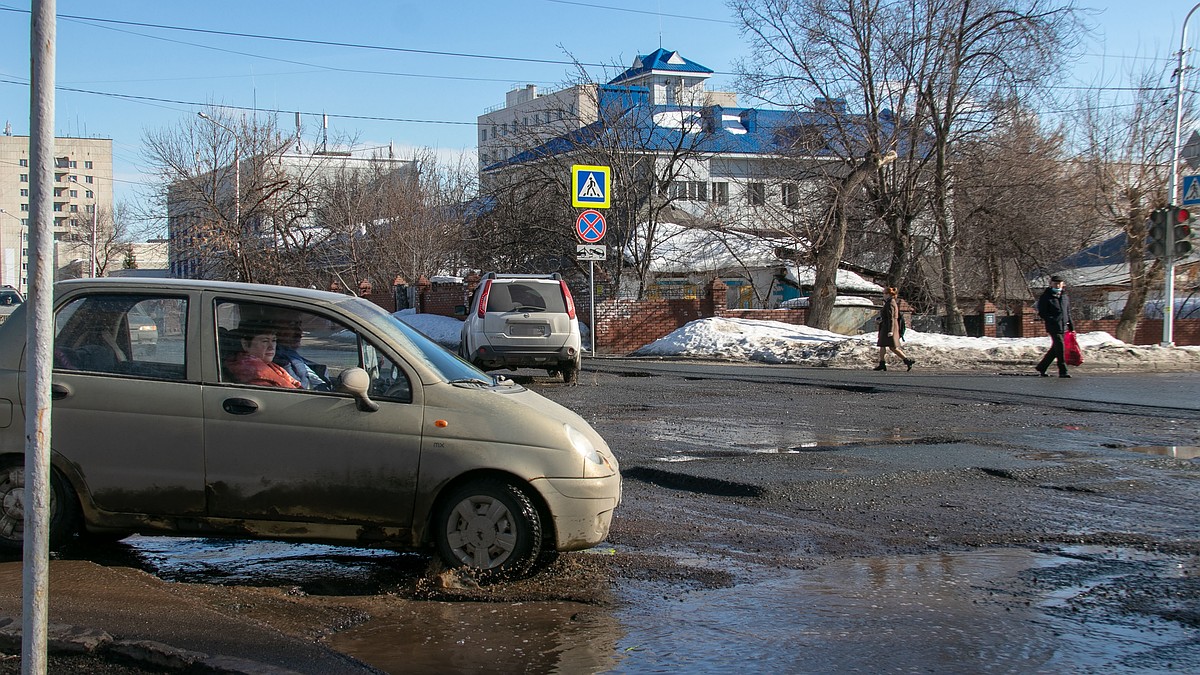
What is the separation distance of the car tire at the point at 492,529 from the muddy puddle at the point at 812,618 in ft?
1.22

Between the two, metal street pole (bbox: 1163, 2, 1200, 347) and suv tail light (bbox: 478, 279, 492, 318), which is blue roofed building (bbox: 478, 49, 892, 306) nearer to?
metal street pole (bbox: 1163, 2, 1200, 347)

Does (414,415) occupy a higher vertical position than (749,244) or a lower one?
lower

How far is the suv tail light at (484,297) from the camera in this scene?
645 inches

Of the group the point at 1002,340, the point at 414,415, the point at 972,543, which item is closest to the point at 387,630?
the point at 414,415

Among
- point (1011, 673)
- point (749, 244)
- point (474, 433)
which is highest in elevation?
point (749, 244)

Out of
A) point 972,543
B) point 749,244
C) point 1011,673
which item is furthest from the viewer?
point 749,244

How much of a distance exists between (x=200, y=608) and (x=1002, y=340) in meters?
23.0

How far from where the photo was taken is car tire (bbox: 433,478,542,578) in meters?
5.21

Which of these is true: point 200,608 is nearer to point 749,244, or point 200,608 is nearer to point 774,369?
point 774,369

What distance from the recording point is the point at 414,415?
17.3 feet

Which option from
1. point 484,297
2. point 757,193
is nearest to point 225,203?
point 757,193

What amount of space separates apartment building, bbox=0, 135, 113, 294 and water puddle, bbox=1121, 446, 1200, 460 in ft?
216

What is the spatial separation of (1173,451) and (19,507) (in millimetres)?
9592

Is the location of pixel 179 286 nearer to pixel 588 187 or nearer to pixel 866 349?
pixel 588 187
